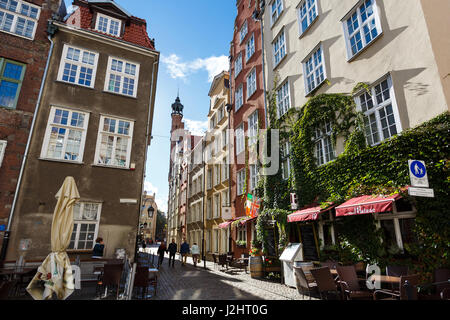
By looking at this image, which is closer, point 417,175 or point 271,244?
point 417,175

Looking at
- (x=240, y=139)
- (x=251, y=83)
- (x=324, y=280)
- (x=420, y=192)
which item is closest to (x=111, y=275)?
(x=324, y=280)

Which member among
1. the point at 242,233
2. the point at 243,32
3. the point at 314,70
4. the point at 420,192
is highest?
the point at 243,32

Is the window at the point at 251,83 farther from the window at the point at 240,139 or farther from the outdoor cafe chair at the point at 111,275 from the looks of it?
the outdoor cafe chair at the point at 111,275

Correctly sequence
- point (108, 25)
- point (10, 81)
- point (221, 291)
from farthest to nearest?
point (108, 25) → point (10, 81) → point (221, 291)

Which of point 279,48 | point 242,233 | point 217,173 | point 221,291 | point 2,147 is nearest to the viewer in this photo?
point 221,291

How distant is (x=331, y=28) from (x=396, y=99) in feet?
17.7

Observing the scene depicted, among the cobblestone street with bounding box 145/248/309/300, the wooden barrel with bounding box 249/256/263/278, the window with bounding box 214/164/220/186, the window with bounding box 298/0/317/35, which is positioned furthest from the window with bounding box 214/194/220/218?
the window with bounding box 298/0/317/35

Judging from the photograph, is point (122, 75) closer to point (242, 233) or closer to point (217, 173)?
point (242, 233)

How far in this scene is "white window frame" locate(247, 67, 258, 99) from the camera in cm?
1883

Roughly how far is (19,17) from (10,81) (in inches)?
141

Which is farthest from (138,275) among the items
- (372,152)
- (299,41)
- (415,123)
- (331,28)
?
(299,41)

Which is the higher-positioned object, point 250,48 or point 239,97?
point 250,48

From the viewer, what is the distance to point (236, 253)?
63.2 ft

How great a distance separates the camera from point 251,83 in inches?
774
